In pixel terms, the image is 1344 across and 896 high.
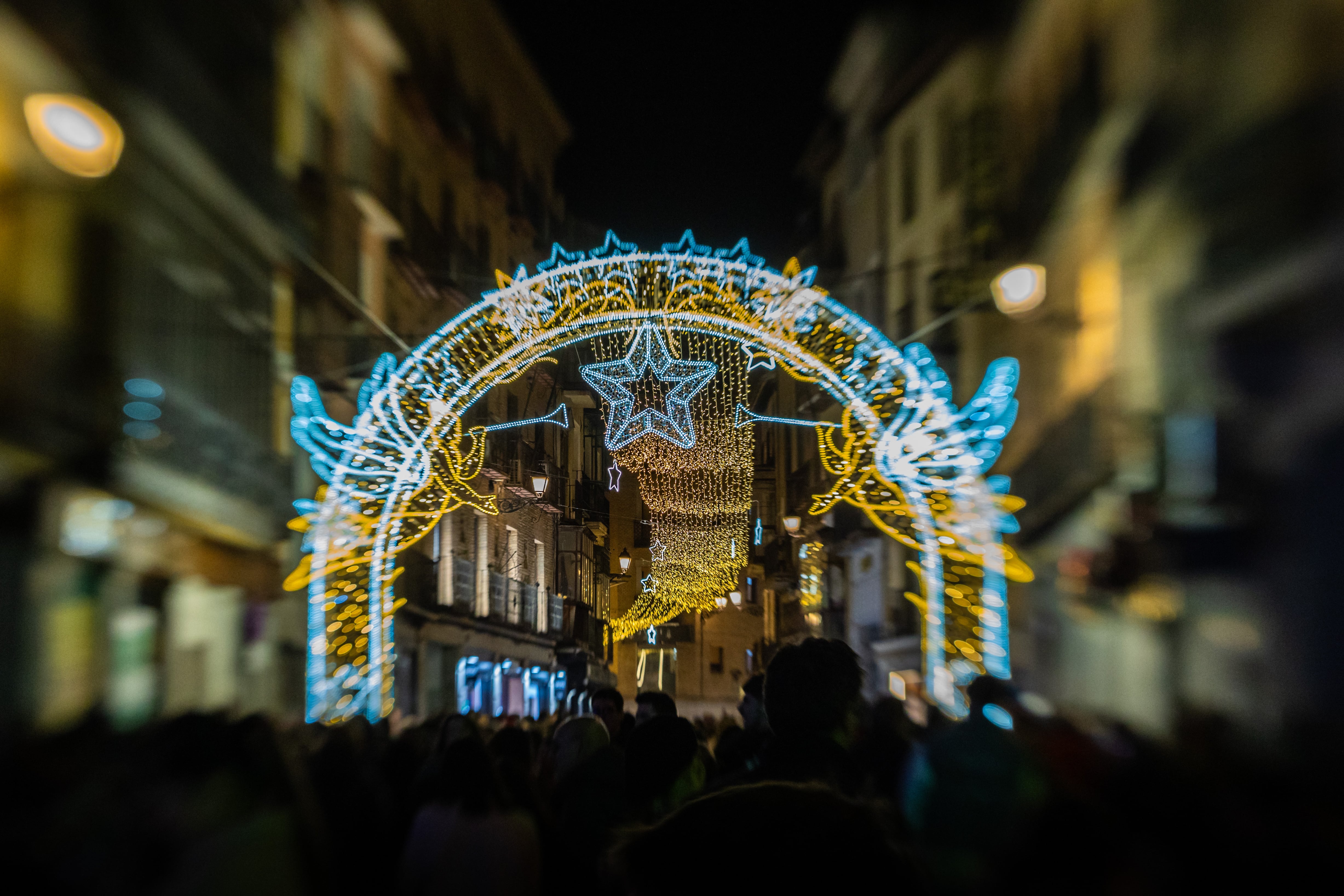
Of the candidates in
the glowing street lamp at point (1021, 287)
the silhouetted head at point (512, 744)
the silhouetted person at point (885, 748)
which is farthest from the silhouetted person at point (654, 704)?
the glowing street lamp at point (1021, 287)

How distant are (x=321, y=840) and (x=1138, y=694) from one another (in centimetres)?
829

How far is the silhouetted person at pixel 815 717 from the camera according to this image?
140 inches

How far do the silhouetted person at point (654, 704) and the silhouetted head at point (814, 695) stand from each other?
305 cm

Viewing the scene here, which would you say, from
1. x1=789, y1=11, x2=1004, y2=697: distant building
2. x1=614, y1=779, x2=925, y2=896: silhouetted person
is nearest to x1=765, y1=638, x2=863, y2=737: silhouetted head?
x1=614, y1=779, x2=925, y2=896: silhouetted person

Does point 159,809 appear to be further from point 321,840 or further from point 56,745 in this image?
point 56,745

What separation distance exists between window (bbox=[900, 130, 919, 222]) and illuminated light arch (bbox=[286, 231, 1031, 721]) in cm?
707

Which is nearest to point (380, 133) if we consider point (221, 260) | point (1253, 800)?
point (221, 260)

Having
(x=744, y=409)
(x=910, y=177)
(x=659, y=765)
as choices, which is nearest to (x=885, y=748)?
(x=659, y=765)

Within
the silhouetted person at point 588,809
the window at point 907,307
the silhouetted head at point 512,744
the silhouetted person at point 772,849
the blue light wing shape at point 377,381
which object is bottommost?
the silhouetted person at point 588,809

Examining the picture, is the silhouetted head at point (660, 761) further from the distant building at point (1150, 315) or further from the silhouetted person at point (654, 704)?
the distant building at point (1150, 315)

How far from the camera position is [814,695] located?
142 inches

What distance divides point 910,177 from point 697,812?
1708cm

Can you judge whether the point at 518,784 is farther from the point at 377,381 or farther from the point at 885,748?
the point at 377,381

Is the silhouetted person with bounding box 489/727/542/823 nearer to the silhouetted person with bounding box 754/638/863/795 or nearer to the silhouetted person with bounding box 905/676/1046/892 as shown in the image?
the silhouetted person with bounding box 754/638/863/795
